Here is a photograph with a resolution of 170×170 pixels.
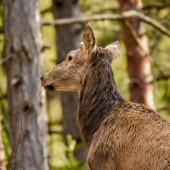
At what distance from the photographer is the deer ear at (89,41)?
4.18 meters

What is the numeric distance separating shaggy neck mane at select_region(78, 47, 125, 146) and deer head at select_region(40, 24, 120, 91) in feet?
0.24

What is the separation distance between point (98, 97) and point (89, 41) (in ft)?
2.53

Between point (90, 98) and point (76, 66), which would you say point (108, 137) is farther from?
point (76, 66)

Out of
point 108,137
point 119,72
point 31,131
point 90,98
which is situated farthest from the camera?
point 119,72

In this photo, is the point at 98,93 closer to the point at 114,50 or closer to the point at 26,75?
the point at 114,50

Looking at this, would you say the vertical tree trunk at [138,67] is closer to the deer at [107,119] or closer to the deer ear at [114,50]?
the deer ear at [114,50]

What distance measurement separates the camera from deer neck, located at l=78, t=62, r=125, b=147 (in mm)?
4488

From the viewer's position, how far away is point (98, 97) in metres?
4.55

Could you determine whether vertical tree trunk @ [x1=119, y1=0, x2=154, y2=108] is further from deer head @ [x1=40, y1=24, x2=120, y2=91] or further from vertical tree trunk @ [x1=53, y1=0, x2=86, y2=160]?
deer head @ [x1=40, y1=24, x2=120, y2=91]

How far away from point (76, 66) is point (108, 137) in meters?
1.17

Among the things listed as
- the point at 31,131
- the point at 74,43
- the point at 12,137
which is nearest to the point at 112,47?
the point at 31,131

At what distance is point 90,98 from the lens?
4605 mm

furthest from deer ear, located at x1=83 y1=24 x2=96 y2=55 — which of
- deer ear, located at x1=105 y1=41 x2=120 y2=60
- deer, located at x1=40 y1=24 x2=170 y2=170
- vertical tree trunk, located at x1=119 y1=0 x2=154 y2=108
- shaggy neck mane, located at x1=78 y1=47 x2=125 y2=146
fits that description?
vertical tree trunk, located at x1=119 y1=0 x2=154 y2=108

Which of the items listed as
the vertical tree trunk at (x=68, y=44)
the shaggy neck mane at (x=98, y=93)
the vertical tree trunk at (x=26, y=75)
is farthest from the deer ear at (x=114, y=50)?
the vertical tree trunk at (x=68, y=44)
